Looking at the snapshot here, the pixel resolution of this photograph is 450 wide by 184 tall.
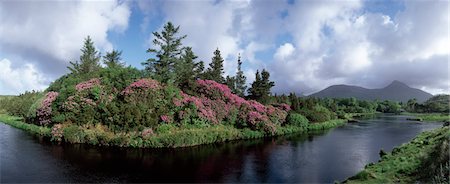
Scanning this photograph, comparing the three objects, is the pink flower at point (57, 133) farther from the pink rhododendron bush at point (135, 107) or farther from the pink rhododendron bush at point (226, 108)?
the pink rhododendron bush at point (226, 108)

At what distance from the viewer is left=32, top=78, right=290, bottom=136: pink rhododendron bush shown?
32719mm

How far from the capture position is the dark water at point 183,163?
20.3 m

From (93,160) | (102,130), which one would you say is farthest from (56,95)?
(93,160)

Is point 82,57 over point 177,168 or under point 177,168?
over

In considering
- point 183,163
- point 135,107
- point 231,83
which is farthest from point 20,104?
point 183,163

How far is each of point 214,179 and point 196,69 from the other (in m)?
43.4

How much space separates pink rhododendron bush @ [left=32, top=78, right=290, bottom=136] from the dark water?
3768 millimetres

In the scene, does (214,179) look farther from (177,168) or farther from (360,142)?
(360,142)

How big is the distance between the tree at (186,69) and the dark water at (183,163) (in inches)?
489

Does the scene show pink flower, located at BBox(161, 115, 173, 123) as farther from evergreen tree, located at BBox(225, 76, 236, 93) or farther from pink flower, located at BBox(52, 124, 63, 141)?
evergreen tree, located at BBox(225, 76, 236, 93)

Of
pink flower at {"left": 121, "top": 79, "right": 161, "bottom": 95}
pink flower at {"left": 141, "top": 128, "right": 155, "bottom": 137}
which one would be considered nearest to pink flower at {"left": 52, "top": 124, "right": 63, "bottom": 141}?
pink flower at {"left": 121, "top": 79, "right": 161, "bottom": 95}

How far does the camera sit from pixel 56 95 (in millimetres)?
39750

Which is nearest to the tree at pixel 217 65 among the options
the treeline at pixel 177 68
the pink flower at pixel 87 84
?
the treeline at pixel 177 68

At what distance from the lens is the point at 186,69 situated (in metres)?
54.0
